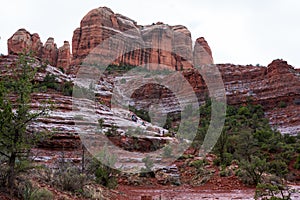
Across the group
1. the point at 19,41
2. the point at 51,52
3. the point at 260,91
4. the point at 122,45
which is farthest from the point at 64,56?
the point at 260,91

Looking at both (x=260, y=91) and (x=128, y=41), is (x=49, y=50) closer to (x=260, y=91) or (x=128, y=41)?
(x=128, y=41)

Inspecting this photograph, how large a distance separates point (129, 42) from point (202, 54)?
60.0 ft

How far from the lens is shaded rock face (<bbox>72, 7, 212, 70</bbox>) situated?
2726 inches

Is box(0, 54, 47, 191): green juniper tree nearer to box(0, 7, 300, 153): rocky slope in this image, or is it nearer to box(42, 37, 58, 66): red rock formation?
box(0, 7, 300, 153): rocky slope

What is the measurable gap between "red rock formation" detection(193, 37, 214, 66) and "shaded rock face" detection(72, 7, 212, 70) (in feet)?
0.79

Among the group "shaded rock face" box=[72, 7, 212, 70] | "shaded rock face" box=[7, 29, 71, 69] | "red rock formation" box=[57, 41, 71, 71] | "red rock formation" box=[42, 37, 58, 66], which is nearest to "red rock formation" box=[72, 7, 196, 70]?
"shaded rock face" box=[72, 7, 212, 70]

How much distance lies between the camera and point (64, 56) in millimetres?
70125

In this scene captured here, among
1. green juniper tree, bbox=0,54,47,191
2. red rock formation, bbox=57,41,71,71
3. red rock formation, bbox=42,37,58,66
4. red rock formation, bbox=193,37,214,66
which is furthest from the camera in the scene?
red rock formation, bbox=193,37,214,66

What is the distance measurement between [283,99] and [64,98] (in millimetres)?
27002

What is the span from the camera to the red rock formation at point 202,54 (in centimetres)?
7672

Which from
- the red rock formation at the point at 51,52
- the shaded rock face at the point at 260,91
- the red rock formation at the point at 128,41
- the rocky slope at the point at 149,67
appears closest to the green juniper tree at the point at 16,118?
the rocky slope at the point at 149,67

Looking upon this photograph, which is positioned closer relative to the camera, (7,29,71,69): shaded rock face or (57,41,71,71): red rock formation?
(7,29,71,69): shaded rock face

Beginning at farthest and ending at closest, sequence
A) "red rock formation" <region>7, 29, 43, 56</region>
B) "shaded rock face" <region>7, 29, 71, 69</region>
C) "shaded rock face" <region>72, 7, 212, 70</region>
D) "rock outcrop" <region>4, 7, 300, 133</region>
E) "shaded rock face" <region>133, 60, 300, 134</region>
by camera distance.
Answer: "shaded rock face" <region>72, 7, 212, 70</region>, "shaded rock face" <region>7, 29, 71, 69</region>, "red rock formation" <region>7, 29, 43, 56</region>, "rock outcrop" <region>4, 7, 300, 133</region>, "shaded rock face" <region>133, 60, 300, 134</region>

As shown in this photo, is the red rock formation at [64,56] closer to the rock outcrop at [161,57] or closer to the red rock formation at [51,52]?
the rock outcrop at [161,57]
